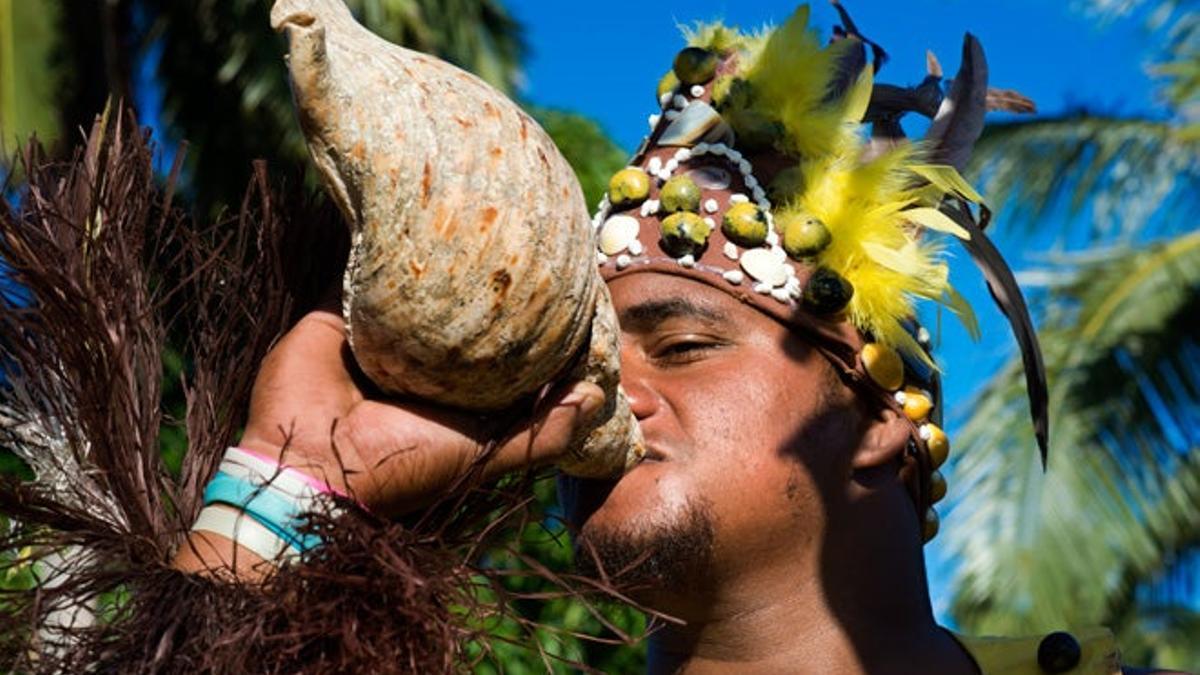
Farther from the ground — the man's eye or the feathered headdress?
the feathered headdress

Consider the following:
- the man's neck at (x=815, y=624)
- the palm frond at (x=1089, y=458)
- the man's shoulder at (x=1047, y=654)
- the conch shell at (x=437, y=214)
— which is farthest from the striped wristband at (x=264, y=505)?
the palm frond at (x=1089, y=458)

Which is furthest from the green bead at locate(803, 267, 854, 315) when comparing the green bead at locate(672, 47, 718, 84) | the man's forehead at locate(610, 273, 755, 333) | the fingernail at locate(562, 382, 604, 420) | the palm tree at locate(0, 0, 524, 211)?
the palm tree at locate(0, 0, 524, 211)

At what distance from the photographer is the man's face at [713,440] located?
3168 millimetres

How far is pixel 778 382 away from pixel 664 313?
226 mm

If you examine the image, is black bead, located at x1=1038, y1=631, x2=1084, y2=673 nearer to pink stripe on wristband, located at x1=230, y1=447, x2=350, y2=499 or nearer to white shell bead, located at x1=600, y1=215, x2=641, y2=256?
white shell bead, located at x1=600, y1=215, x2=641, y2=256

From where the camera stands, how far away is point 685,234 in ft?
11.1

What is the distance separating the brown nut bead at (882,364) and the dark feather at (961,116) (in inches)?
14.9

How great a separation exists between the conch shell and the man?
0.79m

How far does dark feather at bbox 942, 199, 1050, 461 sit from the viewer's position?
11.8 ft

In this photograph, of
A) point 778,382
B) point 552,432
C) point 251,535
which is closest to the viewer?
point 251,535

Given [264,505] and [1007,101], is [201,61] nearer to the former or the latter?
[1007,101]

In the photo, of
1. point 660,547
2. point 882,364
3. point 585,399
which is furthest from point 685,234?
point 585,399

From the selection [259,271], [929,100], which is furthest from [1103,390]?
[259,271]

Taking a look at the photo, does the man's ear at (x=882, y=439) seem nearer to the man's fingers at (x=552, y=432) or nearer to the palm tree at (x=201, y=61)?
the man's fingers at (x=552, y=432)
